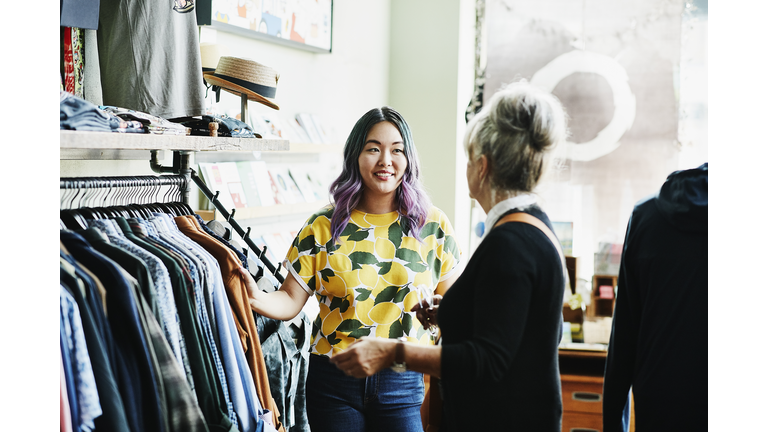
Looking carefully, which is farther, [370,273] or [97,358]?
[370,273]

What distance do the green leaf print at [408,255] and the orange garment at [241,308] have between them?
480 millimetres

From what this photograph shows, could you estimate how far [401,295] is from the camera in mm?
1897

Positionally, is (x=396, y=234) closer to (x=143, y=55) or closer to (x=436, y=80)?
(x=143, y=55)

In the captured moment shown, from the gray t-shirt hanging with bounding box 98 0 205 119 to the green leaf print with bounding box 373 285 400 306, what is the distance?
→ 86cm

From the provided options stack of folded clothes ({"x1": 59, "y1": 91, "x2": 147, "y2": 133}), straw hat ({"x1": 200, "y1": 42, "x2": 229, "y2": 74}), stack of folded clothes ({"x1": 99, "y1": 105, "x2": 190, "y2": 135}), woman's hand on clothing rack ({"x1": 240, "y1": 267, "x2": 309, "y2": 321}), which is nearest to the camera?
stack of folded clothes ({"x1": 59, "y1": 91, "x2": 147, "y2": 133})

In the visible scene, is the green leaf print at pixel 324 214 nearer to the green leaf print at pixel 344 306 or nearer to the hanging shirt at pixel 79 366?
the green leaf print at pixel 344 306

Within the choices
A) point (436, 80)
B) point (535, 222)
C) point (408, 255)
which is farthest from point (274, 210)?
point (535, 222)

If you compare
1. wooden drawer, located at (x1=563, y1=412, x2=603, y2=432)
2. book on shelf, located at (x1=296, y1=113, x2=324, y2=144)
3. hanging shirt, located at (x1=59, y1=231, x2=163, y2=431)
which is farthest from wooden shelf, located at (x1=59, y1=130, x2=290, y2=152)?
wooden drawer, located at (x1=563, y1=412, x2=603, y2=432)

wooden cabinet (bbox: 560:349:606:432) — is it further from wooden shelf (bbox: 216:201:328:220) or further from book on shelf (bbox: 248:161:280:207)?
book on shelf (bbox: 248:161:280:207)

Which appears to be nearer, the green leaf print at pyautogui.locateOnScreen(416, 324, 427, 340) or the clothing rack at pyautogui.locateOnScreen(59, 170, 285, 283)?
the clothing rack at pyautogui.locateOnScreen(59, 170, 285, 283)

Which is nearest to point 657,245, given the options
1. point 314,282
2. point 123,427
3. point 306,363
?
point 314,282

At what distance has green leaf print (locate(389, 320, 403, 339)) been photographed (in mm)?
1881

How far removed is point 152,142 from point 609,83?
11.6 ft

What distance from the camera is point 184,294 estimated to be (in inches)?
58.3
